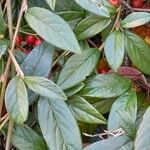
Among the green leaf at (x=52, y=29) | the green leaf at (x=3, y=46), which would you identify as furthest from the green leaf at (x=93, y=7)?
the green leaf at (x=3, y=46)

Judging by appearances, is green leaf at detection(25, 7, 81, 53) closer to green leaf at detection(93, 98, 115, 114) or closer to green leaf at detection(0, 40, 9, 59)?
green leaf at detection(0, 40, 9, 59)

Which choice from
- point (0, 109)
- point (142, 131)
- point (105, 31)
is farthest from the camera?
point (105, 31)

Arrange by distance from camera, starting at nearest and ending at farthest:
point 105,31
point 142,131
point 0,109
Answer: point 142,131, point 0,109, point 105,31

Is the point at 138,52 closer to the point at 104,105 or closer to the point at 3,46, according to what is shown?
the point at 104,105

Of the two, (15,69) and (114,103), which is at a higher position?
(15,69)

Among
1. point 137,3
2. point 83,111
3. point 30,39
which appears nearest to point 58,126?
point 83,111

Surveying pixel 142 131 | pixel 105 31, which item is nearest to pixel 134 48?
pixel 105 31

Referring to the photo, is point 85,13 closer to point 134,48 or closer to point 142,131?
point 134,48
